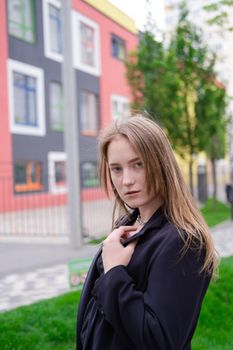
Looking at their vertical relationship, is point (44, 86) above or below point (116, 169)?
above

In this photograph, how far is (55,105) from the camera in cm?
1491

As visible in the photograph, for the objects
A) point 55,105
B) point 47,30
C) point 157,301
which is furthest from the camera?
point 55,105

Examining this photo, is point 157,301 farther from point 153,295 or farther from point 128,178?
point 128,178

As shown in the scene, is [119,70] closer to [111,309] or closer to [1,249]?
[1,249]

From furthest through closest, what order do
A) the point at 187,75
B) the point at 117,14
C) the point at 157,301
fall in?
the point at 187,75 < the point at 117,14 < the point at 157,301

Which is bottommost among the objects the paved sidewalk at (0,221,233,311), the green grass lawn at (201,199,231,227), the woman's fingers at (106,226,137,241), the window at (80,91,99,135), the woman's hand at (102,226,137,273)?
the paved sidewalk at (0,221,233,311)

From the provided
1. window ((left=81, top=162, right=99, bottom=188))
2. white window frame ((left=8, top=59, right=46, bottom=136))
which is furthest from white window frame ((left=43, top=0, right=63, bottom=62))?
window ((left=81, top=162, right=99, bottom=188))

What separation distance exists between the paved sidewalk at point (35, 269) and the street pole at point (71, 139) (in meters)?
0.52

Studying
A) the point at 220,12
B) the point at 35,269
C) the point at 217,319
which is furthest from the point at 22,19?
the point at 217,319

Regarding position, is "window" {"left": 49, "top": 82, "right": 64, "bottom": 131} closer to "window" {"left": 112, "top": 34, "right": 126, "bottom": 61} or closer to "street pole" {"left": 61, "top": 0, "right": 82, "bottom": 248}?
"window" {"left": 112, "top": 34, "right": 126, "bottom": 61}

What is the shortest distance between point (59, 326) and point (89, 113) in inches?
748

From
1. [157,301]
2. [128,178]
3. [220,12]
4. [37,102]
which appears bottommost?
[157,301]

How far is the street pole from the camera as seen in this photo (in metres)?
7.90

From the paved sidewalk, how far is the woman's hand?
3.54 meters
